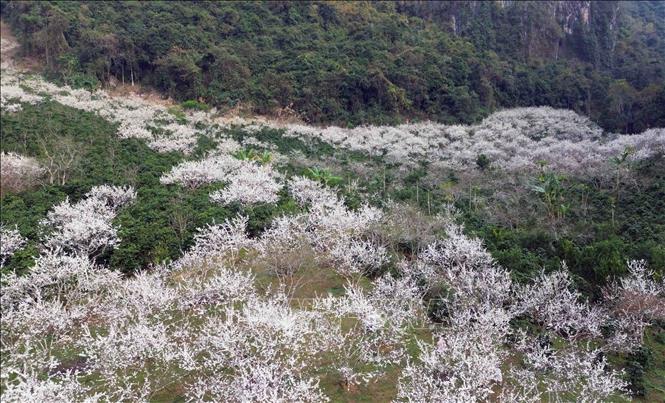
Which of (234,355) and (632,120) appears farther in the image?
(632,120)

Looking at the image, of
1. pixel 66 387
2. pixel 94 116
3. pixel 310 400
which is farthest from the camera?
pixel 94 116

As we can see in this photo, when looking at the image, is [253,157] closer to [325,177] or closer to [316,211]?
[325,177]

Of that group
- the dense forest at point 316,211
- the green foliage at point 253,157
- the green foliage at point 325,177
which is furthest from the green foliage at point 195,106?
the green foliage at point 325,177

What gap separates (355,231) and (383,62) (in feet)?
161

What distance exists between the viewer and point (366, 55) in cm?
7362

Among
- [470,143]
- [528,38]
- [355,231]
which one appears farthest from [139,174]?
[528,38]

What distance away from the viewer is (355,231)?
85.6ft

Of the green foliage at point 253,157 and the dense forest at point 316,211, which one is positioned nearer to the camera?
the dense forest at point 316,211

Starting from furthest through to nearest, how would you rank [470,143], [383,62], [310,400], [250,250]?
[383,62] < [470,143] < [250,250] < [310,400]

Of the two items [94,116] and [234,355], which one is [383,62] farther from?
[234,355]

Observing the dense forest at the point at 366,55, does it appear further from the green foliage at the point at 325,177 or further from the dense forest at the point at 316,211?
the green foliage at the point at 325,177

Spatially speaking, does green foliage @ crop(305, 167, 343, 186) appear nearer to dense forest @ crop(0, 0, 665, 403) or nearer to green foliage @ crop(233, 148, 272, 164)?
dense forest @ crop(0, 0, 665, 403)

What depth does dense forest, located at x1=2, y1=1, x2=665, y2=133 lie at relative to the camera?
206ft

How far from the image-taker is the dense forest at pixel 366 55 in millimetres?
62688
